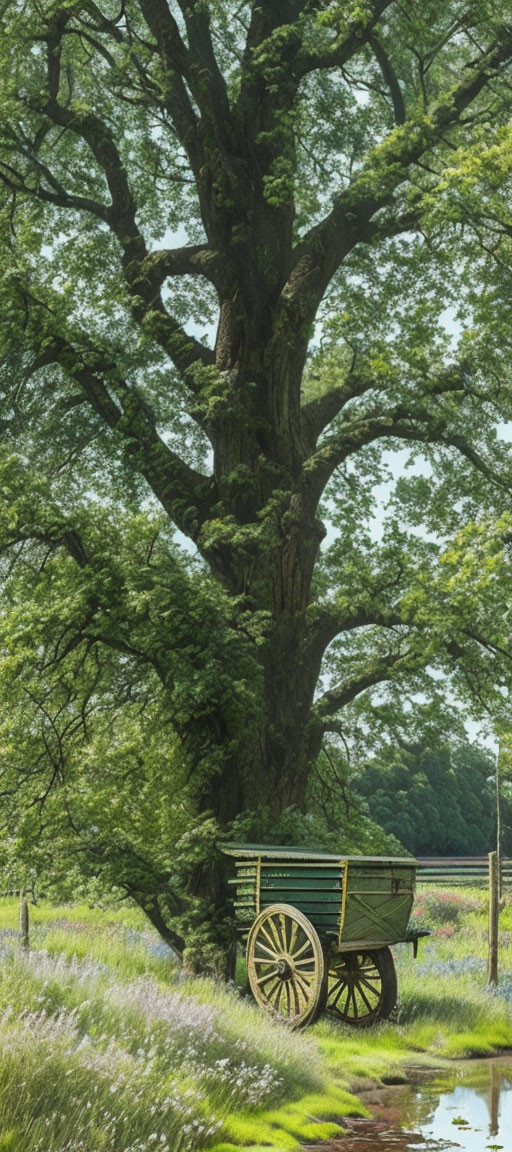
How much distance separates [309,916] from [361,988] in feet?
6.84

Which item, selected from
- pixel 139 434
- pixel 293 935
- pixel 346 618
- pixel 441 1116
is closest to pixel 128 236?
pixel 139 434

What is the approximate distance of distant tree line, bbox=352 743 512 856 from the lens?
2131 inches

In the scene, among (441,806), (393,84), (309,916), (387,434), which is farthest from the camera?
(441,806)

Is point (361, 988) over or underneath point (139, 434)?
underneath

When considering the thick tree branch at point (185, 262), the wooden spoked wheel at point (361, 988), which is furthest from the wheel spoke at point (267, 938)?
the thick tree branch at point (185, 262)

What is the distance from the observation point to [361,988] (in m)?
15.7

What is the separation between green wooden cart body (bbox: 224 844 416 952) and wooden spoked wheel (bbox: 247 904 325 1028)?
0.79 feet

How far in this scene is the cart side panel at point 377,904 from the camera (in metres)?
13.9

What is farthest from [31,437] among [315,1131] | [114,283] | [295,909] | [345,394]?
[315,1131]

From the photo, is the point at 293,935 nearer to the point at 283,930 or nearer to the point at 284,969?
the point at 283,930

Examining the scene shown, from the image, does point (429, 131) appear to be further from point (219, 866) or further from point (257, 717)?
point (219, 866)

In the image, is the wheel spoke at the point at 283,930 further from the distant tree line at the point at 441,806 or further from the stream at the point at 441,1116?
the distant tree line at the point at 441,806

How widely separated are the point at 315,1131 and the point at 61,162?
56.5 feet

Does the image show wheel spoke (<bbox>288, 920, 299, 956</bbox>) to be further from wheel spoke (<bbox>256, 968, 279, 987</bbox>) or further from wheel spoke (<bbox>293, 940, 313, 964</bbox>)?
wheel spoke (<bbox>256, 968, 279, 987</bbox>)
